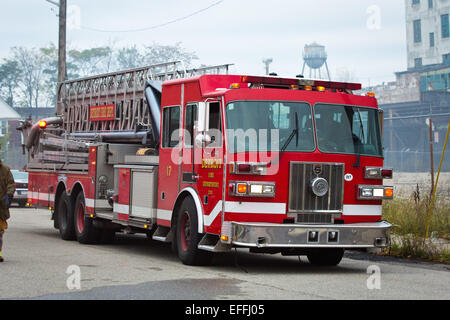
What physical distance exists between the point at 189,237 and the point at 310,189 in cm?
210

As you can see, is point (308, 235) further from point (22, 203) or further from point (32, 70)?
point (32, 70)

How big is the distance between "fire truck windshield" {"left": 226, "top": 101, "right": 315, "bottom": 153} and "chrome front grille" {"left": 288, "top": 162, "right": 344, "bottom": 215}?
0.29m

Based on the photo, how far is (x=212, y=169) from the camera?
1130 cm

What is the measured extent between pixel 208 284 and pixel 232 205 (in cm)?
153

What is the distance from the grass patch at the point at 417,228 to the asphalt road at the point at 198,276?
54cm

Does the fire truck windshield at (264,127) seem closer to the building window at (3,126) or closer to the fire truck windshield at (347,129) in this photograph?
the fire truck windshield at (347,129)

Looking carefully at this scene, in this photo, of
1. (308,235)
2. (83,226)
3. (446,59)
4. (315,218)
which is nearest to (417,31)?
(446,59)

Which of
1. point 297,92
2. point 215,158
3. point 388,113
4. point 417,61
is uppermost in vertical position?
point 417,61

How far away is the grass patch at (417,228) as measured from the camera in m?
13.9

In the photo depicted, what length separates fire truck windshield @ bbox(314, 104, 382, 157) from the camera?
11.4 meters

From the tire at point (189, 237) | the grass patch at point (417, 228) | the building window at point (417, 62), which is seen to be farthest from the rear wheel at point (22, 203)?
the building window at point (417, 62)

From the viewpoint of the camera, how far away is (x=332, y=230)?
435 inches
